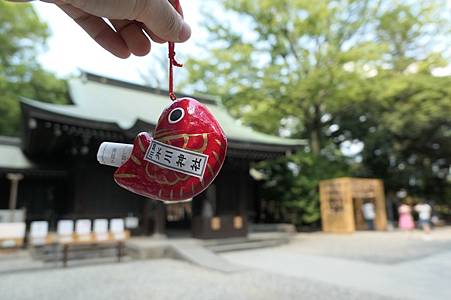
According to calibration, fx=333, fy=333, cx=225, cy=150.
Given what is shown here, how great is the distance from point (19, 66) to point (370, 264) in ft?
60.4

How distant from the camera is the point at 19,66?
56.6 feet

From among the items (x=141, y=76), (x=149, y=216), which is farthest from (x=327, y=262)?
(x=141, y=76)

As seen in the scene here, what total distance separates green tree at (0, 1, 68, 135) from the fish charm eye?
733 inches

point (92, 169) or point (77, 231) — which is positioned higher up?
point (92, 169)

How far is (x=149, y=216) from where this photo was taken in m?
10.1

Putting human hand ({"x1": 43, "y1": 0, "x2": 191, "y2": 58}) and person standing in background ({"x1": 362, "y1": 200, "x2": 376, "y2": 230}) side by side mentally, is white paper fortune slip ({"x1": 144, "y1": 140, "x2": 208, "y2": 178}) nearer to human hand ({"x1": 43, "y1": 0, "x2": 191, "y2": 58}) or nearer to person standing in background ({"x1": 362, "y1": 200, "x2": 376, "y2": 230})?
human hand ({"x1": 43, "y1": 0, "x2": 191, "y2": 58})

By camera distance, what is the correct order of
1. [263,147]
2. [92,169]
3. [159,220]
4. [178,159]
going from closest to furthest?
[178,159] < [92,169] < [159,220] < [263,147]

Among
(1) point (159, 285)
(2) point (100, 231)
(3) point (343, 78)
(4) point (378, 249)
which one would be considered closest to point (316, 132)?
(3) point (343, 78)

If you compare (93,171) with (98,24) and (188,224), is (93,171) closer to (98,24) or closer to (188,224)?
(188,224)

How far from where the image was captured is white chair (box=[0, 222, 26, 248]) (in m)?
8.17

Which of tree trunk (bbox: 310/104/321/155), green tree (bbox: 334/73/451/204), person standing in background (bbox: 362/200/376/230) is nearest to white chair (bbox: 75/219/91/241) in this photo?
person standing in background (bbox: 362/200/376/230)

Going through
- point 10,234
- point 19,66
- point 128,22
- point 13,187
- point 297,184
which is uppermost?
point 19,66

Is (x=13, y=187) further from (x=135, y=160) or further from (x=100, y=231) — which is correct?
(x=135, y=160)

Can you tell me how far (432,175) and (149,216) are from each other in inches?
629
